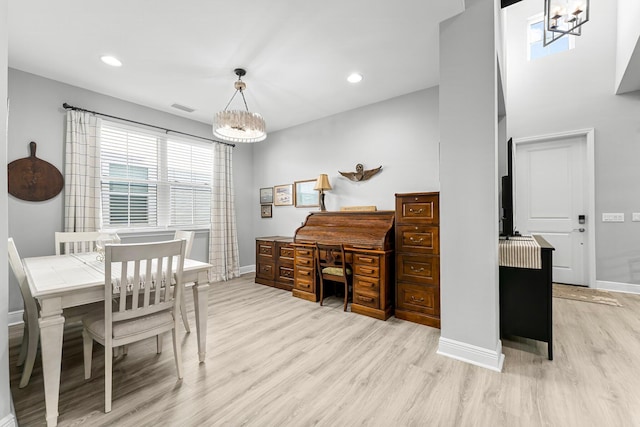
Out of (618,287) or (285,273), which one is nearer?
(618,287)

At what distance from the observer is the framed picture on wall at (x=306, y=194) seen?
4.50 metres

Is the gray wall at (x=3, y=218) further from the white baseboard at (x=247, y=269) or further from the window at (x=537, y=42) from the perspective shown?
the window at (x=537, y=42)

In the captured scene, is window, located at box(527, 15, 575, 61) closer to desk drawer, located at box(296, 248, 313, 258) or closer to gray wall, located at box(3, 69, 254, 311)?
desk drawer, located at box(296, 248, 313, 258)

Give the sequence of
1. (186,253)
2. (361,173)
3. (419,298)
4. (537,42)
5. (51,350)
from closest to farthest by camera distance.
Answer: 1. (51,350)
2. (186,253)
3. (419,298)
4. (361,173)
5. (537,42)

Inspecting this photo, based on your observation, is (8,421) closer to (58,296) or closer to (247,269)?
(58,296)

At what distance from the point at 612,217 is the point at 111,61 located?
21.2ft

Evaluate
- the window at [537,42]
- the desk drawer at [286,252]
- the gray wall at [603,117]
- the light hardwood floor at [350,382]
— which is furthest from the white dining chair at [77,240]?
the window at [537,42]

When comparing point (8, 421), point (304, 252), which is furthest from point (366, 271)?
point (8, 421)

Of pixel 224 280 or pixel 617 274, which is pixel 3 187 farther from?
pixel 617 274

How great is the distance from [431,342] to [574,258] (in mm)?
3212

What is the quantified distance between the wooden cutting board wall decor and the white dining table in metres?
1.44

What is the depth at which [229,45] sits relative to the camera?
2.51 metres

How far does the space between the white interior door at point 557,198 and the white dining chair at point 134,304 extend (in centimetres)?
484

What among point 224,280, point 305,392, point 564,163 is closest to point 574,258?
point 564,163
